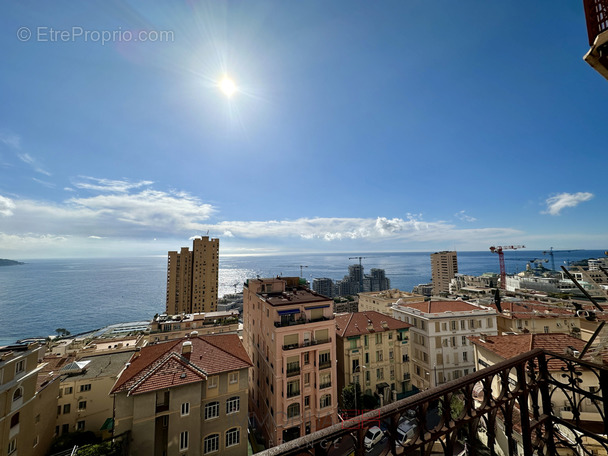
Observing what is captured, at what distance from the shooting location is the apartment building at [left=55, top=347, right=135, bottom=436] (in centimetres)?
1850

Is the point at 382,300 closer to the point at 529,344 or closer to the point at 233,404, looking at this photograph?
the point at 529,344

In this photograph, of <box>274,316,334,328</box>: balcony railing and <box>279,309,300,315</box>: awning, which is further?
<box>279,309,300,315</box>: awning

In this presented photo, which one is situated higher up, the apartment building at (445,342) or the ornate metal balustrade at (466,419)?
the ornate metal balustrade at (466,419)

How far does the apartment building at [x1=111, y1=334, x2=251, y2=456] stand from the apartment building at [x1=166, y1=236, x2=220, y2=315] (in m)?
61.9

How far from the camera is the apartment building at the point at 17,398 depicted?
39.0 feet

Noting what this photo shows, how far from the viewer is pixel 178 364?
1470 cm

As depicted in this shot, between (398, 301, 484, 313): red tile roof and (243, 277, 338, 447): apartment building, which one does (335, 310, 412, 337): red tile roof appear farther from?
(243, 277, 338, 447): apartment building

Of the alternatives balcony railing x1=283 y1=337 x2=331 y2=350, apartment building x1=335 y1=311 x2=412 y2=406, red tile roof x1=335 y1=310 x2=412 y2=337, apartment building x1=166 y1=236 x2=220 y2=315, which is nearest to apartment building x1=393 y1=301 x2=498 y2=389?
apartment building x1=335 y1=311 x2=412 y2=406

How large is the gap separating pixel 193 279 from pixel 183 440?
6657 centimetres

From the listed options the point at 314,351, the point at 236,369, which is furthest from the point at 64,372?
the point at 314,351

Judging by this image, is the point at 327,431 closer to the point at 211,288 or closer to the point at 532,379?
the point at 532,379

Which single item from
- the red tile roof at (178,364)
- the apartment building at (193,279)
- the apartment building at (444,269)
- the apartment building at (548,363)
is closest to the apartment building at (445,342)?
the apartment building at (548,363)

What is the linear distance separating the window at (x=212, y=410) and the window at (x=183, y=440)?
1.26m

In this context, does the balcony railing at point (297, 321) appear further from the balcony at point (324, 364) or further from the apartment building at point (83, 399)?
the apartment building at point (83, 399)
